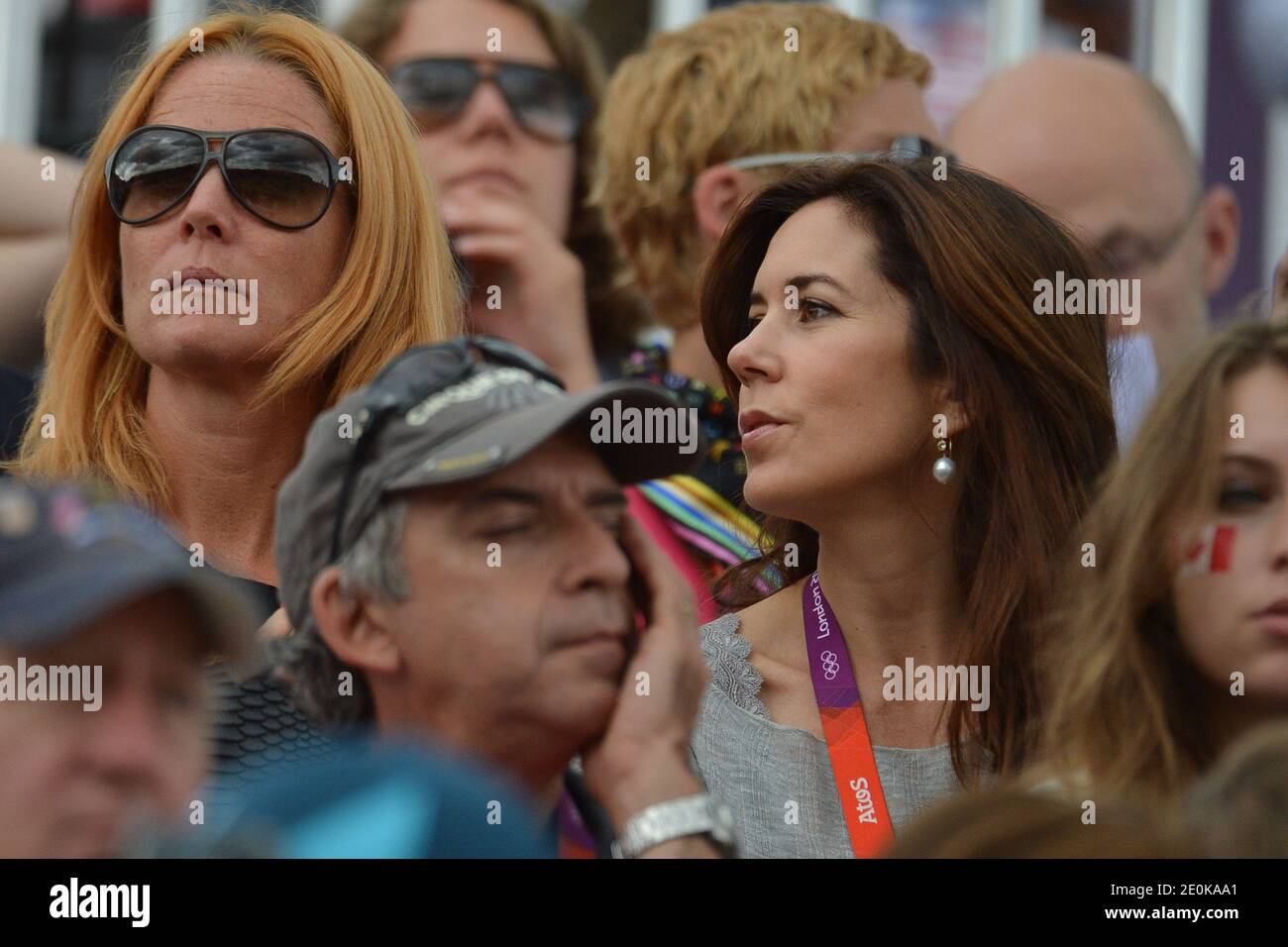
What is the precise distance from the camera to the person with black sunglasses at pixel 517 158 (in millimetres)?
4145

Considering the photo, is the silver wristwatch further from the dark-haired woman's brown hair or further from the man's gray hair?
the dark-haired woman's brown hair

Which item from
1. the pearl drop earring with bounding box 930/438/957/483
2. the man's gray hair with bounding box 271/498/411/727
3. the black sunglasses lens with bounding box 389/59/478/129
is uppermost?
the black sunglasses lens with bounding box 389/59/478/129

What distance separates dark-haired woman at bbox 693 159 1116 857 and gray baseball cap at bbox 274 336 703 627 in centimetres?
85

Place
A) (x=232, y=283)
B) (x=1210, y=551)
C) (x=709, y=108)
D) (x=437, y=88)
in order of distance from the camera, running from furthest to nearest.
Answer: (x=437, y=88)
(x=709, y=108)
(x=232, y=283)
(x=1210, y=551)

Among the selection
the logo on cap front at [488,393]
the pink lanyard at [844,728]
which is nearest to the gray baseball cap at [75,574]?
the logo on cap front at [488,393]

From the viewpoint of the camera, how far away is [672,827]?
82.7 inches

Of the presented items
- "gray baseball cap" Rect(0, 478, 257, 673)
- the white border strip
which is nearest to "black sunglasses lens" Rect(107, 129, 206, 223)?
"gray baseball cap" Rect(0, 478, 257, 673)

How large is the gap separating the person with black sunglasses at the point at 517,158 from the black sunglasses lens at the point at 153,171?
1148 mm

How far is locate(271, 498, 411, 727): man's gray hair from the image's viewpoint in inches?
80.7

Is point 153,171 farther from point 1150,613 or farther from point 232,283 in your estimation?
point 1150,613

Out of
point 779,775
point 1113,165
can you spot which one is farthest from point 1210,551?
point 1113,165

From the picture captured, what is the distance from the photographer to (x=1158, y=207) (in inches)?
169

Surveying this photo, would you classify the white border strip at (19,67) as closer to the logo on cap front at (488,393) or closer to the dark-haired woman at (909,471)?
the dark-haired woman at (909,471)

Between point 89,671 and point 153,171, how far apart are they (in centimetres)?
127
